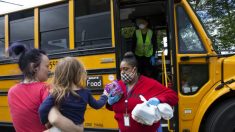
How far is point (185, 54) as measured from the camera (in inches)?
195

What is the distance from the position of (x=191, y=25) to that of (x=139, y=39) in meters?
1.02

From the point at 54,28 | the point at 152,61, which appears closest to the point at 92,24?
the point at 54,28

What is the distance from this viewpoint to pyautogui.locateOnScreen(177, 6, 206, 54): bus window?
4.98m

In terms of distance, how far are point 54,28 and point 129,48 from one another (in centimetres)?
130

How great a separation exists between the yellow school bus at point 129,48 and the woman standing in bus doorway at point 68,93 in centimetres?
250

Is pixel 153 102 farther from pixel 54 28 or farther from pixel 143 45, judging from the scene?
pixel 54 28

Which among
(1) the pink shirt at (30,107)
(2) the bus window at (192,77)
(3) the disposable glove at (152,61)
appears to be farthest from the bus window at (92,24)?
(1) the pink shirt at (30,107)

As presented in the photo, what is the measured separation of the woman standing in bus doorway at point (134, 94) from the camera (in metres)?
3.11

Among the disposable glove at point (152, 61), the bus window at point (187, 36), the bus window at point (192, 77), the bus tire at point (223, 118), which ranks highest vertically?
the bus window at point (187, 36)

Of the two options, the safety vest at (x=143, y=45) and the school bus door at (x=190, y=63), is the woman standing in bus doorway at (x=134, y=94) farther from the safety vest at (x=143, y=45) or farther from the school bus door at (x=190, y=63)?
the safety vest at (x=143, y=45)

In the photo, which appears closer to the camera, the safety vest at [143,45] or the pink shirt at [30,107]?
the pink shirt at [30,107]

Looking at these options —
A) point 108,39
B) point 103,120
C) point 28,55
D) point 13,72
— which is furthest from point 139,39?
point 28,55

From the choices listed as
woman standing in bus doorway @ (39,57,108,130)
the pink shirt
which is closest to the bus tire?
woman standing in bus doorway @ (39,57,108,130)

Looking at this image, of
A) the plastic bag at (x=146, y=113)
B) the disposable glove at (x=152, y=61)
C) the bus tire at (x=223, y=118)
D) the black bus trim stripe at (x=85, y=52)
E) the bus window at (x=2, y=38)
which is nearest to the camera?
the plastic bag at (x=146, y=113)
